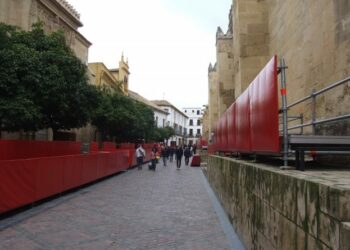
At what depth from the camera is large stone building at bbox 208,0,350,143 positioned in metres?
6.91

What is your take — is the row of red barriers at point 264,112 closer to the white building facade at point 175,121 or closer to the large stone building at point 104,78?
the large stone building at point 104,78

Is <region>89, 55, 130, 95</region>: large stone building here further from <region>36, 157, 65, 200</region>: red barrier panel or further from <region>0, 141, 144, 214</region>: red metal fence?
<region>36, 157, 65, 200</region>: red barrier panel

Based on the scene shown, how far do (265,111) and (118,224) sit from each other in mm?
4715

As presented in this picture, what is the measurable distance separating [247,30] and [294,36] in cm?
575

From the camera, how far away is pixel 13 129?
15.7 metres

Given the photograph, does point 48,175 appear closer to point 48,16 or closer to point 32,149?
point 32,149

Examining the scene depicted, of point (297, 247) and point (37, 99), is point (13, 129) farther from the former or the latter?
point (297, 247)

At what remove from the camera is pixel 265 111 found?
5301 millimetres

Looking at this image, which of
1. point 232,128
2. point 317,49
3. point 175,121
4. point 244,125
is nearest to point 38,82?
point 232,128

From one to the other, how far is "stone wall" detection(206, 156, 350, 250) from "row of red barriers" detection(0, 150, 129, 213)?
532 centimetres

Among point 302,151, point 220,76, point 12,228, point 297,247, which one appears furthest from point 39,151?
point 220,76

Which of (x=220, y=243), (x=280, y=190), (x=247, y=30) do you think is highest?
(x=247, y=30)

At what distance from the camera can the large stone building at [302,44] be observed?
6910 mm

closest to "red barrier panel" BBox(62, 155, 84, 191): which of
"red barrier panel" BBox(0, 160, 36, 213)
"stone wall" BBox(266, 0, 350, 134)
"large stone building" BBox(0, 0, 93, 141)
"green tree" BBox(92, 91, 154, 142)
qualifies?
"red barrier panel" BBox(0, 160, 36, 213)
